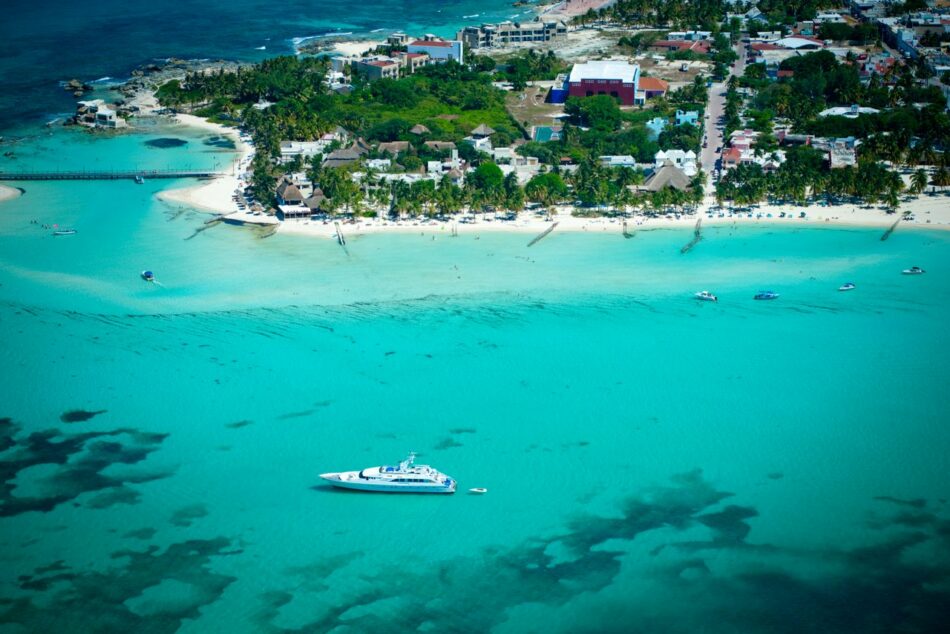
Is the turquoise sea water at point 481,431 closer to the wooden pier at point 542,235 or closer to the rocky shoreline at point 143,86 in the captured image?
the wooden pier at point 542,235

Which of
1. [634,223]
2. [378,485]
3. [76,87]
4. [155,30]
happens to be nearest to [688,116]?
[634,223]

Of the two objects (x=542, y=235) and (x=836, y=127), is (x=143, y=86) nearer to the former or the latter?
(x=542, y=235)

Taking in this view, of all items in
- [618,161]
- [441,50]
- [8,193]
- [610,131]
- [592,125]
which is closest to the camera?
[8,193]

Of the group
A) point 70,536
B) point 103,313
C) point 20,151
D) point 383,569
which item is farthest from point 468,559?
point 20,151

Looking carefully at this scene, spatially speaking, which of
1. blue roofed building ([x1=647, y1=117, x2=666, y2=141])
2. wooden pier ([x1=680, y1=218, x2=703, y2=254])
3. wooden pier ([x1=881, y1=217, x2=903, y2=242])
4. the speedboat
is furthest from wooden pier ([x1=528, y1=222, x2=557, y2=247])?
the speedboat

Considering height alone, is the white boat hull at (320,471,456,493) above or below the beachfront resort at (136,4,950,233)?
below

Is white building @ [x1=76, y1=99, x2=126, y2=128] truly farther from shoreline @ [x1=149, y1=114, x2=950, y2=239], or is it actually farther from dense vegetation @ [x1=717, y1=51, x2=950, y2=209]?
dense vegetation @ [x1=717, y1=51, x2=950, y2=209]

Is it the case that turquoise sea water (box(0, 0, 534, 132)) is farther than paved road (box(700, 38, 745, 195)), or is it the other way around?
turquoise sea water (box(0, 0, 534, 132))
